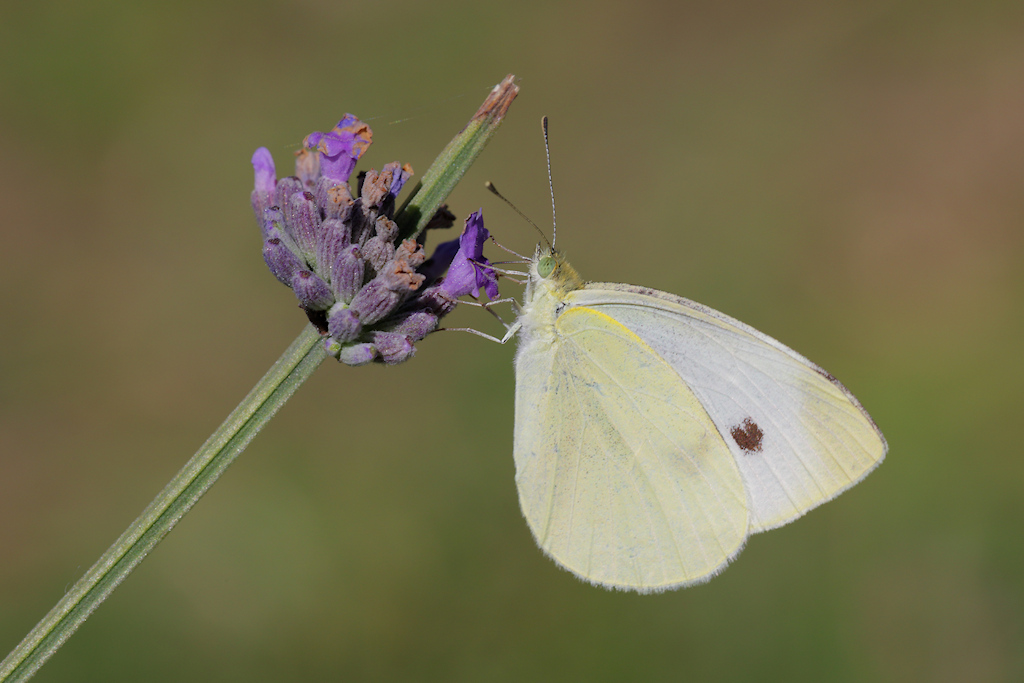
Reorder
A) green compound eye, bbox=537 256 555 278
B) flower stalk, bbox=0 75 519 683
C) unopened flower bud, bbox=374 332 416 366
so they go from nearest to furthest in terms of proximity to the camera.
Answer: flower stalk, bbox=0 75 519 683, unopened flower bud, bbox=374 332 416 366, green compound eye, bbox=537 256 555 278

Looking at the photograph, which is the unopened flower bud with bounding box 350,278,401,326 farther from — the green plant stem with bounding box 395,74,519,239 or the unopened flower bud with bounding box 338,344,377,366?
the green plant stem with bounding box 395,74,519,239

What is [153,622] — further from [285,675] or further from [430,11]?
[430,11]

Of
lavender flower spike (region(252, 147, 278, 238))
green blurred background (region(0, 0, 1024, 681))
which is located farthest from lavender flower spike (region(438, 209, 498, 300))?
green blurred background (region(0, 0, 1024, 681))

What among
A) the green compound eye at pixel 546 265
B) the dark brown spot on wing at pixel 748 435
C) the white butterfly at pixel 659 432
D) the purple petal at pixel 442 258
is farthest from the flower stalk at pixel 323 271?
the dark brown spot on wing at pixel 748 435

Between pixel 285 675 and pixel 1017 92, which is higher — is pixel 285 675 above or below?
below

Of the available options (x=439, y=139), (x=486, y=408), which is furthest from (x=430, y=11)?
(x=486, y=408)
